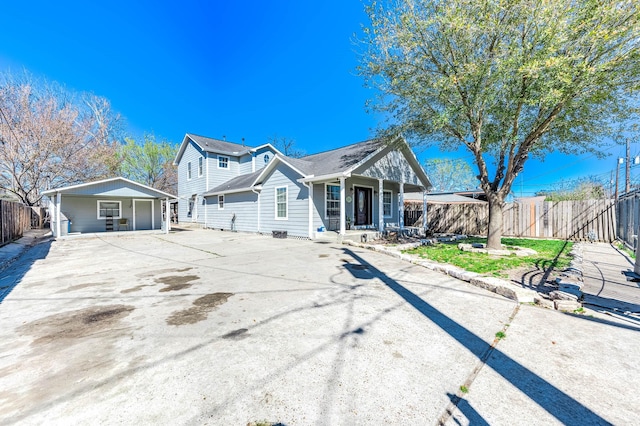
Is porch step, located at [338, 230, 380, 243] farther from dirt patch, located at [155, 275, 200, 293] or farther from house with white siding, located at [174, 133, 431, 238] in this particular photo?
dirt patch, located at [155, 275, 200, 293]

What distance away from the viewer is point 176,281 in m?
5.20

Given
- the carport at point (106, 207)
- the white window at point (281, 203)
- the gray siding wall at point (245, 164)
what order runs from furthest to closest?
1. the gray siding wall at point (245, 164)
2. the carport at point (106, 207)
3. the white window at point (281, 203)

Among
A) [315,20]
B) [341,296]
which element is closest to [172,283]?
[341,296]

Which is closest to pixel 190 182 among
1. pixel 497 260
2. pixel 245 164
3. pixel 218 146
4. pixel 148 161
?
pixel 218 146

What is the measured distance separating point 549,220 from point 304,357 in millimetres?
14347

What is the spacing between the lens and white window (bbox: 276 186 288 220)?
12.7 m

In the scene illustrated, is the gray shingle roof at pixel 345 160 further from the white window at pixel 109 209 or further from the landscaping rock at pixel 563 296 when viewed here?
the white window at pixel 109 209

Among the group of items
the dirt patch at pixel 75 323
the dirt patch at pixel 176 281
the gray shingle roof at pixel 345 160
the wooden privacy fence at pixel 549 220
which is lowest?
the dirt patch at pixel 75 323

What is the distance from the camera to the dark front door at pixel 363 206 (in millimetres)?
13422

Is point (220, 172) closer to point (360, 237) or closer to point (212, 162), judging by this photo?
point (212, 162)

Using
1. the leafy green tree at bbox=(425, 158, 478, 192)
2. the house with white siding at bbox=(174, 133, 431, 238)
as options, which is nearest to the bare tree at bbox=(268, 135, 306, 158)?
the house with white siding at bbox=(174, 133, 431, 238)

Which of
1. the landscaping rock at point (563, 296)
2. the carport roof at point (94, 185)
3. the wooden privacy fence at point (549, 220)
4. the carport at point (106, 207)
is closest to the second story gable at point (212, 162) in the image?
the carport at point (106, 207)

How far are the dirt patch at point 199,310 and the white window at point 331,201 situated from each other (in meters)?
8.06

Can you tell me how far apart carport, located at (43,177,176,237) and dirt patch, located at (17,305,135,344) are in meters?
12.3
